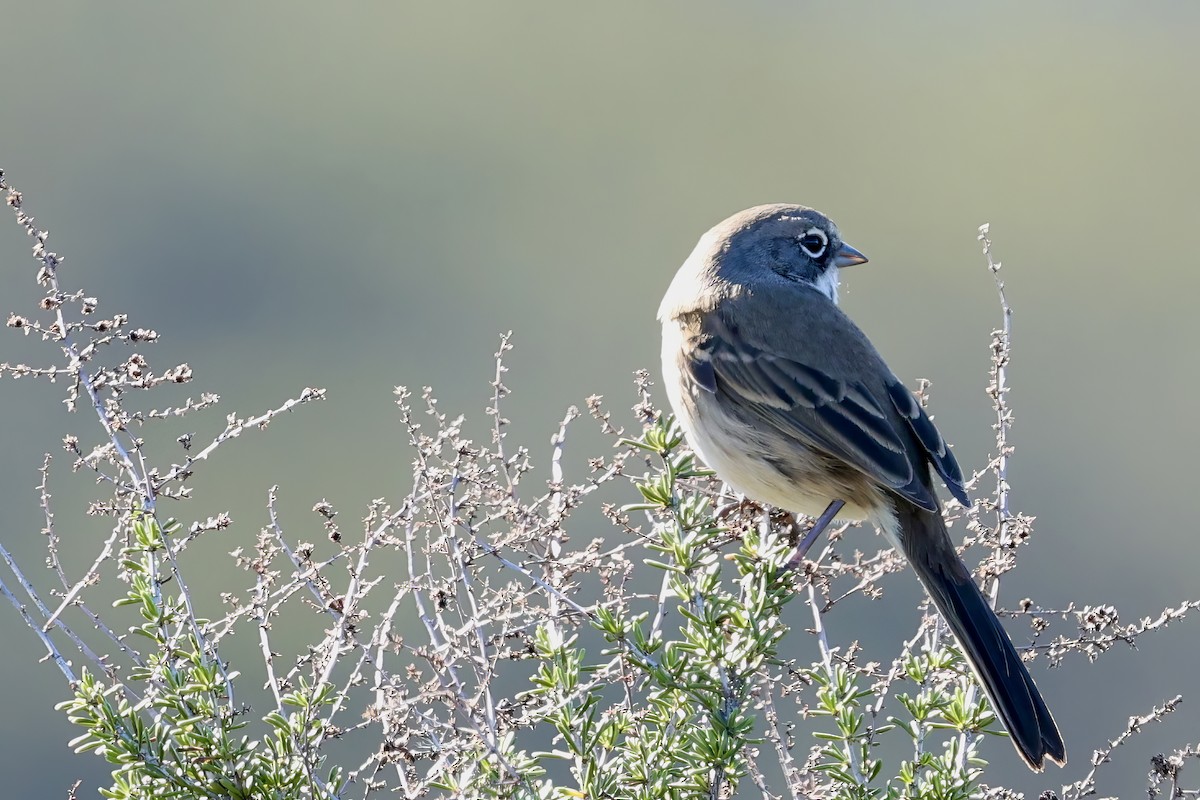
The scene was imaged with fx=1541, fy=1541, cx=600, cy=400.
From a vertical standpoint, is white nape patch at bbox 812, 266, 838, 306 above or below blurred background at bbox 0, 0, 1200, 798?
below

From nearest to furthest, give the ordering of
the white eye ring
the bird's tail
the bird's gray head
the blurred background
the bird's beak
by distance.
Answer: the bird's tail
the bird's gray head
the white eye ring
the bird's beak
the blurred background

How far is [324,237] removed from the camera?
8044cm

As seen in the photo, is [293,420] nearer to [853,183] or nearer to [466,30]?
[853,183]

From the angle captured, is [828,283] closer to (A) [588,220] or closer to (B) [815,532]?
(B) [815,532]

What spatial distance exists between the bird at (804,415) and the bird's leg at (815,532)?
Result: 0.06m

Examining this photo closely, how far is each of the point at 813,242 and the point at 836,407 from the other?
1206 millimetres

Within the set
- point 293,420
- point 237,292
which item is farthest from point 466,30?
point 293,420

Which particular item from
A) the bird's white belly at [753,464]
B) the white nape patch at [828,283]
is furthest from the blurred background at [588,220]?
the bird's white belly at [753,464]

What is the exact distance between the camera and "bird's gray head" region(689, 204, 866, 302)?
6672 millimetres

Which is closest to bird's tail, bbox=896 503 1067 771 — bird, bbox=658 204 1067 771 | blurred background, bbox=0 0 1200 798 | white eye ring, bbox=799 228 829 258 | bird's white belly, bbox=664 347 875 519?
bird, bbox=658 204 1067 771

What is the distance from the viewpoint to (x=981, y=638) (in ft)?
16.4

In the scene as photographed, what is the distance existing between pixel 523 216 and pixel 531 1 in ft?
137

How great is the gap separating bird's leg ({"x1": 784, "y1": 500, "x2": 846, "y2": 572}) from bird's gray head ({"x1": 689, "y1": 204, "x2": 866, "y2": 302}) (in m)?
1.18

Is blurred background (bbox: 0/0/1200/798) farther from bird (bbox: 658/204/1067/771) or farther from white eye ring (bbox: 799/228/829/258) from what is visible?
bird (bbox: 658/204/1067/771)
